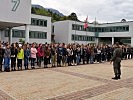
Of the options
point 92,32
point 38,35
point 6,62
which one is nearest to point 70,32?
point 92,32

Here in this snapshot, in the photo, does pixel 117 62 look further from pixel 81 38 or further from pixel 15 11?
pixel 81 38

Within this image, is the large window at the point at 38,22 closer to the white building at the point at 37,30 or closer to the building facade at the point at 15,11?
the white building at the point at 37,30

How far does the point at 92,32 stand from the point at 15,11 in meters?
44.6

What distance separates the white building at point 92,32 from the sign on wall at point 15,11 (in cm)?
3273

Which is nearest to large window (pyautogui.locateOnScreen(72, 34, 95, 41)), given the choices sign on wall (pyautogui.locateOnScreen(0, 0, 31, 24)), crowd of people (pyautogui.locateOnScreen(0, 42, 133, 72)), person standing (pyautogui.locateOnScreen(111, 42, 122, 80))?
sign on wall (pyautogui.locateOnScreen(0, 0, 31, 24))

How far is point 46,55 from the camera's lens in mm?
19234

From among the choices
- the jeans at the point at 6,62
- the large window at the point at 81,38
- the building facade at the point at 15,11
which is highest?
the building facade at the point at 15,11

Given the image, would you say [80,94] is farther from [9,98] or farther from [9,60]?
[9,60]

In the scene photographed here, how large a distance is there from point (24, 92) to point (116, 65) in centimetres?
612

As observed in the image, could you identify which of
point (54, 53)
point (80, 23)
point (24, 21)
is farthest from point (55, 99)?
point (80, 23)

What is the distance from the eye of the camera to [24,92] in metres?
9.78

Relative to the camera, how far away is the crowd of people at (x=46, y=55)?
1644 cm

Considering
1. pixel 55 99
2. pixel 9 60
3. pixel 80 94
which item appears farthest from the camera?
pixel 9 60

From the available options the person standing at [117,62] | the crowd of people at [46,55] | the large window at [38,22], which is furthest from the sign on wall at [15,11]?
the large window at [38,22]
